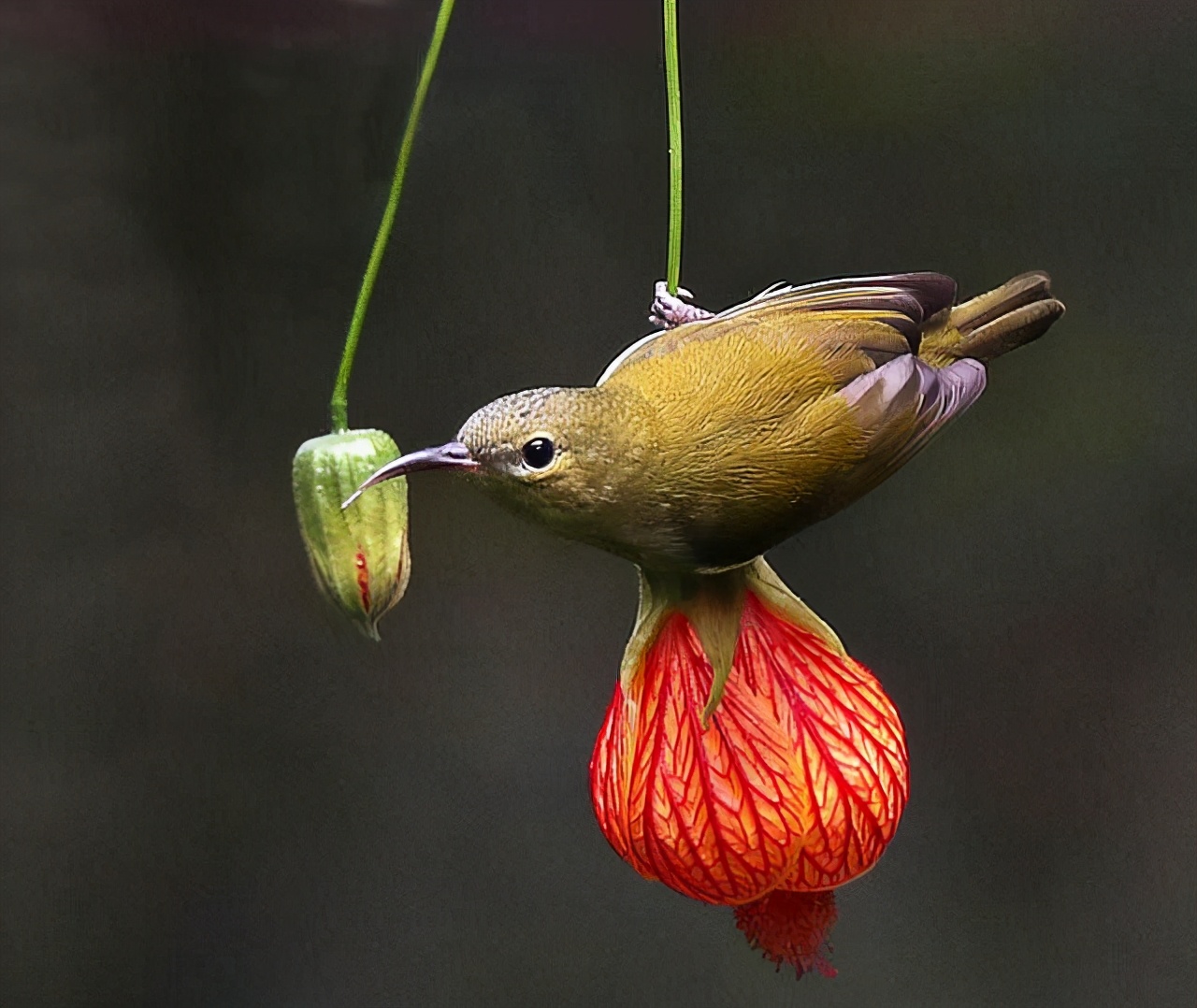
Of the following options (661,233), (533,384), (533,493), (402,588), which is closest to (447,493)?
(533,384)

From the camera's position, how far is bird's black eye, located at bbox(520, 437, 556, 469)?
0.39m

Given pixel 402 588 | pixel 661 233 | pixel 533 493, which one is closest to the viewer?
pixel 533 493

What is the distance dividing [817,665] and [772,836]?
61 millimetres

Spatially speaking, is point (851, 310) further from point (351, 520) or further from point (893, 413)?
point (351, 520)

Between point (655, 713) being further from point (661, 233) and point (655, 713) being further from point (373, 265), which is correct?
point (661, 233)

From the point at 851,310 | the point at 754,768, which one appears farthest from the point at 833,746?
the point at 851,310

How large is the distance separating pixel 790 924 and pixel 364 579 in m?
0.18

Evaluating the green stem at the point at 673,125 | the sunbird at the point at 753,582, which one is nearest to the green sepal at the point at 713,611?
the sunbird at the point at 753,582

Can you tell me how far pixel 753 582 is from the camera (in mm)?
499

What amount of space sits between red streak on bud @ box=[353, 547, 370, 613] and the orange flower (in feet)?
0.29

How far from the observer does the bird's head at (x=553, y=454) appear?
0.38 meters

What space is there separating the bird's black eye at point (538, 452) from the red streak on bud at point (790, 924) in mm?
186

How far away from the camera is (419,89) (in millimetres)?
433

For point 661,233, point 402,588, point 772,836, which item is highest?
point 661,233
